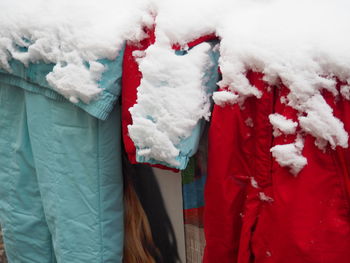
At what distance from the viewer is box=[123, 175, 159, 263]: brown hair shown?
119 centimetres

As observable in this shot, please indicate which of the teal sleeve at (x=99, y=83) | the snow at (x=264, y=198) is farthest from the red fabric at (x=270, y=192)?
the teal sleeve at (x=99, y=83)

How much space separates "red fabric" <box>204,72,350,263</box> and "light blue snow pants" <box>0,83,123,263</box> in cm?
31

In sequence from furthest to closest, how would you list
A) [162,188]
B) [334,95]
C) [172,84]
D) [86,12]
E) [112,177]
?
[162,188], [112,177], [86,12], [172,84], [334,95]

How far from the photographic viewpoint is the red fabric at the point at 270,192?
0.68m

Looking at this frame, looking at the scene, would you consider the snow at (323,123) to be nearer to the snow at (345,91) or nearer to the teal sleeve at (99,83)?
the snow at (345,91)

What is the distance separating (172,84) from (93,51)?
202 mm

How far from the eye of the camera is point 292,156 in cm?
68

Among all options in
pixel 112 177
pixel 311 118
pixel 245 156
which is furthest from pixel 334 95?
pixel 112 177

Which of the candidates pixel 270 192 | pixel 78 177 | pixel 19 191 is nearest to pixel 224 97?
pixel 270 192

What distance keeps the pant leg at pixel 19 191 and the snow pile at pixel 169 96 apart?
50cm

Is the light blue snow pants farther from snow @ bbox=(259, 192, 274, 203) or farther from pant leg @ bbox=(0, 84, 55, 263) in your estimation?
snow @ bbox=(259, 192, 274, 203)

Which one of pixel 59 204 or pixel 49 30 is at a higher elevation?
pixel 49 30

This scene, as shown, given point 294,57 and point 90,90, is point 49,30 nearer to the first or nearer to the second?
point 90,90

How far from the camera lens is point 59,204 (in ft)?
3.54
